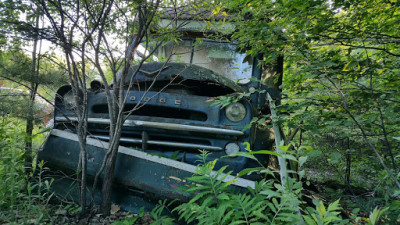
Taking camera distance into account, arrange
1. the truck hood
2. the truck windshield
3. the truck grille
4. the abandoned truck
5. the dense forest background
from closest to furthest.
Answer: the dense forest background, the abandoned truck, the truck hood, the truck grille, the truck windshield

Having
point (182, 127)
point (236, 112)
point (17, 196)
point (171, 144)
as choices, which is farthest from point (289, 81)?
point (17, 196)

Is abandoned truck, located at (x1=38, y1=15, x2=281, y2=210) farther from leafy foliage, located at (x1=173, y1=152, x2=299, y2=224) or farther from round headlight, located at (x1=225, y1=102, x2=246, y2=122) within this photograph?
leafy foliage, located at (x1=173, y1=152, x2=299, y2=224)

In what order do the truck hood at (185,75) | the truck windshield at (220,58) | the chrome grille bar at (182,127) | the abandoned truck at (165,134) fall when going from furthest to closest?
the truck windshield at (220,58) → the truck hood at (185,75) → the chrome grille bar at (182,127) → the abandoned truck at (165,134)

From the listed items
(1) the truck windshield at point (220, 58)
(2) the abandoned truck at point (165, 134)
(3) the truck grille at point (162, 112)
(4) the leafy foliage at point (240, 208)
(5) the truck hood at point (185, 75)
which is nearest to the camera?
(4) the leafy foliage at point (240, 208)

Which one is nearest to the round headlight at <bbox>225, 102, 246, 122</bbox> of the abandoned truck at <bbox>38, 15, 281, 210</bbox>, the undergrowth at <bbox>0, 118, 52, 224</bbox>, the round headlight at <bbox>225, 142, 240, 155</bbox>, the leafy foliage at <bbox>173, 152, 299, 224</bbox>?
the abandoned truck at <bbox>38, 15, 281, 210</bbox>

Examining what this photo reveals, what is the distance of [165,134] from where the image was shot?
2584 mm

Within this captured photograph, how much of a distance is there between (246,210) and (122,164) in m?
1.24

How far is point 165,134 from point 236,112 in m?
0.77

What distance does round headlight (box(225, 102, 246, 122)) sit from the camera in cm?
249

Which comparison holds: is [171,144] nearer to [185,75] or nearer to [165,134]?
[165,134]

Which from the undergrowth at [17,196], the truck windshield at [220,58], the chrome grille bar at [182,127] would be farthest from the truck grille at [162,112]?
the truck windshield at [220,58]

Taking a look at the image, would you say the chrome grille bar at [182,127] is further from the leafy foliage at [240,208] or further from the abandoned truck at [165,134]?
the leafy foliage at [240,208]

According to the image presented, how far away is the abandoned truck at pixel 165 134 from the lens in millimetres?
2119

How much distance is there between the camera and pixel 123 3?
2299mm
